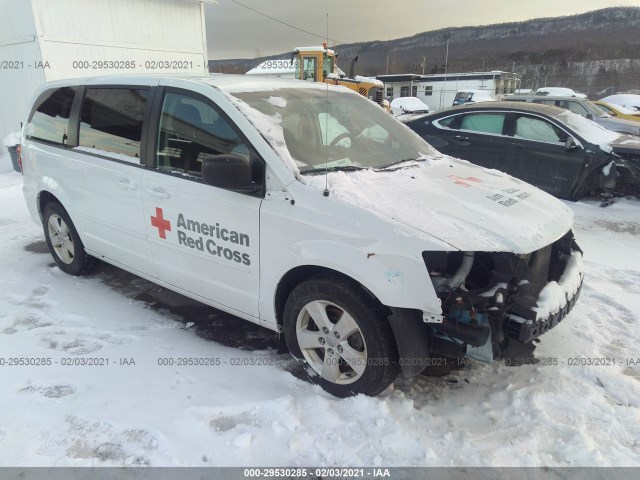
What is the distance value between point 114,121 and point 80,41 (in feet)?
29.9

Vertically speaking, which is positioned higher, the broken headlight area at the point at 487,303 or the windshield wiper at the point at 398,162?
the windshield wiper at the point at 398,162

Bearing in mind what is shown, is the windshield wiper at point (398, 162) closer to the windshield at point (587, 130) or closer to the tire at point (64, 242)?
the tire at point (64, 242)

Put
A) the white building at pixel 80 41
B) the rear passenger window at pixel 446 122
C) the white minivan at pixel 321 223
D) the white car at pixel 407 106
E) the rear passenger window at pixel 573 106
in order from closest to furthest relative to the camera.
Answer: the white minivan at pixel 321 223 < the rear passenger window at pixel 446 122 < the white building at pixel 80 41 < the rear passenger window at pixel 573 106 < the white car at pixel 407 106

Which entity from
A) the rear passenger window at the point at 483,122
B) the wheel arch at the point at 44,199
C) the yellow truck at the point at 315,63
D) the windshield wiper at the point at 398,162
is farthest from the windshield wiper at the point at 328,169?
the yellow truck at the point at 315,63

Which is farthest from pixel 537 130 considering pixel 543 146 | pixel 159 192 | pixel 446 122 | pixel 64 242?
pixel 64 242

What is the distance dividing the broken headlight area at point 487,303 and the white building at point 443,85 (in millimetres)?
44467

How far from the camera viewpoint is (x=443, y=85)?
154 feet

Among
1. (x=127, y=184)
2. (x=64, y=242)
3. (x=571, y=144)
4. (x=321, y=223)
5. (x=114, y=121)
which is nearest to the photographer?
(x=321, y=223)

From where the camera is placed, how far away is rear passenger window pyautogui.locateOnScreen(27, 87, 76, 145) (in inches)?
171

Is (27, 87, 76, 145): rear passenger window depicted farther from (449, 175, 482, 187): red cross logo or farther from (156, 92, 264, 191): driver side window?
(449, 175, 482, 187): red cross logo

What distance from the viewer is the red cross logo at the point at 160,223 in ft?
11.3

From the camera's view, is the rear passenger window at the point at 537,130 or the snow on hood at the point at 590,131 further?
the rear passenger window at the point at 537,130

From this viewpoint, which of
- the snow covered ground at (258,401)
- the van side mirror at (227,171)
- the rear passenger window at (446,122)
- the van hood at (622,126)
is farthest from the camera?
the van hood at (622,126)

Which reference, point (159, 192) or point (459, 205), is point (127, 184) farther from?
point (459, 205)
